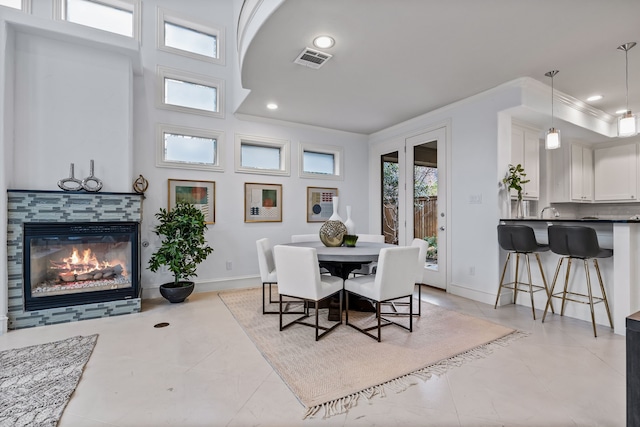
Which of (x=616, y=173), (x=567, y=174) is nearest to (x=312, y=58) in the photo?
(x=567, y=174)

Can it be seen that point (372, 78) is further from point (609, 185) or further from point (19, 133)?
point (609, 185)

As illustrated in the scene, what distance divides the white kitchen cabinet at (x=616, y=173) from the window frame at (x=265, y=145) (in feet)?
17.4

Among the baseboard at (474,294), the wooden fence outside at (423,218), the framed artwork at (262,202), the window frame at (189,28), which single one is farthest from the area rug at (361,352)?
the window frame at (189,28)

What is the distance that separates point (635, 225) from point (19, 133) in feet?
19.3

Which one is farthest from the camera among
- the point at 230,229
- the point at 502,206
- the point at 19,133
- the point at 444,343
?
the point at 230,229

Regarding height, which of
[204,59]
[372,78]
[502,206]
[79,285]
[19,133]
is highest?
[204,59]

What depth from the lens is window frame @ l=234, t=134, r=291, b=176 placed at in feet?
14.7

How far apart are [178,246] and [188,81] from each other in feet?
7.67

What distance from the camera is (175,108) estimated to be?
13.3ft

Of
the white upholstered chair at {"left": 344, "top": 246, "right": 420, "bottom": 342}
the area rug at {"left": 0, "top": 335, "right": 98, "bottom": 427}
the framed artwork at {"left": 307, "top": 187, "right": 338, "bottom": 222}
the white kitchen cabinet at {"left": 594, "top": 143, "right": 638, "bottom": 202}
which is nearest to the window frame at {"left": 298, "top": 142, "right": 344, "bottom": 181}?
the framed artwork at {"left": 307, "top": 187, "right": 338, "bottom": 222}

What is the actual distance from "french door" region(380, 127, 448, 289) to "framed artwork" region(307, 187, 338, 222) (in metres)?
0.99

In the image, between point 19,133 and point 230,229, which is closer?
point 19,133

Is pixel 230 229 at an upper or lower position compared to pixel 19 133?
lower

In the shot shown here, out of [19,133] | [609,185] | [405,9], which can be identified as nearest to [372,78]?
[405,9]
